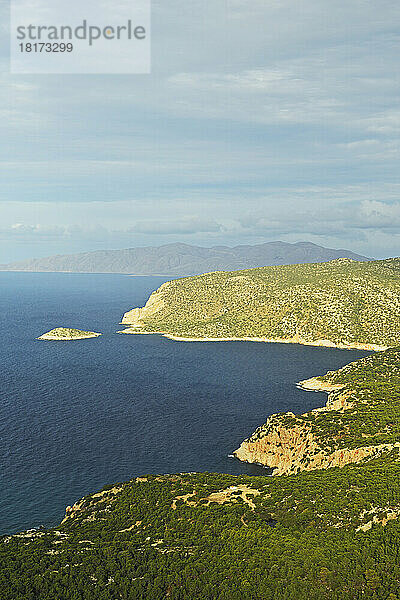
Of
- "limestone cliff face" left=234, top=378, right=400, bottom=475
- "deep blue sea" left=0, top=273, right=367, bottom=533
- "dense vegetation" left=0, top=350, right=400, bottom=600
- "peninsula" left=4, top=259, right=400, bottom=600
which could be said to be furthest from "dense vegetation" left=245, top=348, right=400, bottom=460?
"deep blue sea" left=0, top=273, right=367, bottom=533

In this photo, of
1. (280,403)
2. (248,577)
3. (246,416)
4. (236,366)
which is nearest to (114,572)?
(248,577)

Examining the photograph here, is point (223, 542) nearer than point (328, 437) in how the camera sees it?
Yes

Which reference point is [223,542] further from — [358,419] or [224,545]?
[358,419]

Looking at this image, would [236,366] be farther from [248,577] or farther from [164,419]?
[248,577]

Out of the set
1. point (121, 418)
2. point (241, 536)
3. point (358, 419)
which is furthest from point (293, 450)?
point (121, 418)

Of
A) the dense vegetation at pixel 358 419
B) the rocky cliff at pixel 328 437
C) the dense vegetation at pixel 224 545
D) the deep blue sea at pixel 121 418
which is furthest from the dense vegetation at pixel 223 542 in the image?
the deep blue sea at pixel 121 418

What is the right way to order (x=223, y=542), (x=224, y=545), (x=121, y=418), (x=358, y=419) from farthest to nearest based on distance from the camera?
(x=121, y=418), (x=358, y=419), (x=223, y=542), (x=224, y=545)

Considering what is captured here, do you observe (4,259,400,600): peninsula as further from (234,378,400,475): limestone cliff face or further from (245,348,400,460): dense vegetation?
(245,348,400,460): dense vegetation
